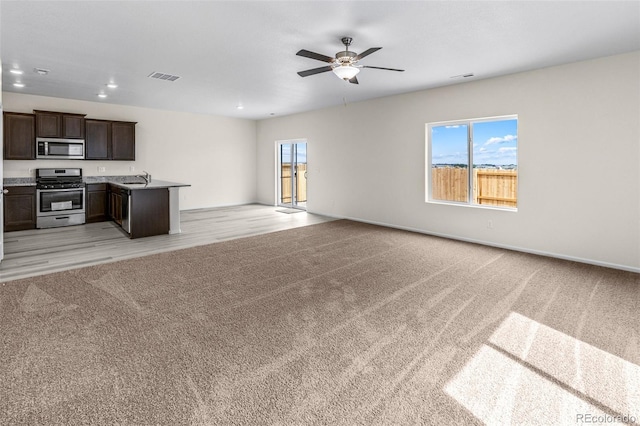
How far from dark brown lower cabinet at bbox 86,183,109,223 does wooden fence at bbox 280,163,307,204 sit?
443 centimetres

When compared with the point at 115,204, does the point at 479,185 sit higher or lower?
higher

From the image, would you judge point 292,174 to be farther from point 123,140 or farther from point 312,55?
point 312,55

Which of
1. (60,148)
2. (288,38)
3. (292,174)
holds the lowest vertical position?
(292,174)

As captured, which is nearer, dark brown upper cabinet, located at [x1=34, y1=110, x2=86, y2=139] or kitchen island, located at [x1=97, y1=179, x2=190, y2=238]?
kitchen island, located at [x1=97, y1=179, x2=190, y2=238]

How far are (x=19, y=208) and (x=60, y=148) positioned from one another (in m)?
1.36

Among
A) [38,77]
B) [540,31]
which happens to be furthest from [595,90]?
[38,77]

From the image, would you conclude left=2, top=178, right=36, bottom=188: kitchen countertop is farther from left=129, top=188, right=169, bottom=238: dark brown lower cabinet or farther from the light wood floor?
left=129, top=188, right=169, bottom=238: dark brown lower cabinet

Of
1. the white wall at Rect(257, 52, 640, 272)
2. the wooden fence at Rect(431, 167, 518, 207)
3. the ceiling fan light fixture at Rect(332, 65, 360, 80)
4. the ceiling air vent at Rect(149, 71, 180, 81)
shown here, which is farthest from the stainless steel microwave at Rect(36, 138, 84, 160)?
the wooden fence at Rect(431, 167, 518, 207)

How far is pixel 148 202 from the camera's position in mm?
5922

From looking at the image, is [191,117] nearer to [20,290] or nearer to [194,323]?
[20,290]

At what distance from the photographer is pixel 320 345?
95.7 inches

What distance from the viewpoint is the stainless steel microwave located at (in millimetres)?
6559
